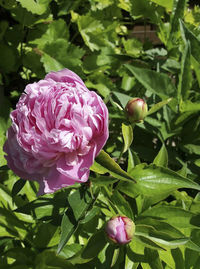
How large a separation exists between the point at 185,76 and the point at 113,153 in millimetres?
363

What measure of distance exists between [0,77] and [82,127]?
0.71m

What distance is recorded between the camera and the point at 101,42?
1305 mm

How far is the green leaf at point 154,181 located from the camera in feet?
2.53

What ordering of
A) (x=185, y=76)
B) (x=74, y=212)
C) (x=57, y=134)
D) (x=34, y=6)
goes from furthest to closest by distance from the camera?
(x=185, y=76)
(x=34, y=6)
(x=74, y=212)
(x=57, y=134)

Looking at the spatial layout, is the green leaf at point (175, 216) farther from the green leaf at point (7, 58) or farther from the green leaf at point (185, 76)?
the green leaf at point (7, 58)

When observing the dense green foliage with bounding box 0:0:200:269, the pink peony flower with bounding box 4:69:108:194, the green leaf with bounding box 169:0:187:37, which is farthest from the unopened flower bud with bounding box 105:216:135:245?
the green leaf with bounding box 169:0:187:37

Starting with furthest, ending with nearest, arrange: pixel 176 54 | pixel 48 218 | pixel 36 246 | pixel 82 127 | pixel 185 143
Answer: pixel 176 54
pixel 185 143
pixel 36 246
pixel 48 218
pixel 82 127

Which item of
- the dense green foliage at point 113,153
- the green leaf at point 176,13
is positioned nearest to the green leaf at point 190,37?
the dense green foliage at point 113,153

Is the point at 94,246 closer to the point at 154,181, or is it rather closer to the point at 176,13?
the point at 154,181

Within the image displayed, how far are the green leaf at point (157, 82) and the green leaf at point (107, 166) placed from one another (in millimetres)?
514

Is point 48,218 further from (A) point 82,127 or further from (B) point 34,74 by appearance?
(B) point 34,74

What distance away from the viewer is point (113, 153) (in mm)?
1180

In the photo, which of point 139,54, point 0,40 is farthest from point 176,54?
point 0,40

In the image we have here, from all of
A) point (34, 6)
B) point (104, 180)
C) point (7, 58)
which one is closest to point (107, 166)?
point (104, 180)
